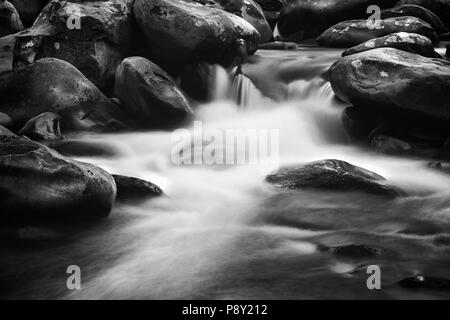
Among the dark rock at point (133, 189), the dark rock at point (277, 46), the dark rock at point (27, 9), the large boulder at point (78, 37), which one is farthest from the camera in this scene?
the dark rock at point (277, 46)

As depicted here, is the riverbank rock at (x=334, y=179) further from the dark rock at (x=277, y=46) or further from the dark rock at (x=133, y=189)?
the dark rock at (x=277, y=46)

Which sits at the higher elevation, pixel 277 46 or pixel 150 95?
pixel 277 46

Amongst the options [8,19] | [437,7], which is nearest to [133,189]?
[8,19]

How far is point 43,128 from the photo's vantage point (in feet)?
27.6

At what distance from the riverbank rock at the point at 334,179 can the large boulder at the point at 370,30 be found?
7002 millimetres

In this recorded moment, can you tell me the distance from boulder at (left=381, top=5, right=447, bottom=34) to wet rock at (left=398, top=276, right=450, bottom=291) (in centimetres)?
1196

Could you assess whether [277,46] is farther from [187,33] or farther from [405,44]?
[187,33]

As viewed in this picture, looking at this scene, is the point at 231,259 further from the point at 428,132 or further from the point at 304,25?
the point at 304,25

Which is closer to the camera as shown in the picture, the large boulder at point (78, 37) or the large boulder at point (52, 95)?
the large boulder at point (52, 95)

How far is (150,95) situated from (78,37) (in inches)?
90.1

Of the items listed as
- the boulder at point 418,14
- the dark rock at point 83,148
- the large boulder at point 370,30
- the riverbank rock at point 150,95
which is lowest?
the dark rock at point 83,148

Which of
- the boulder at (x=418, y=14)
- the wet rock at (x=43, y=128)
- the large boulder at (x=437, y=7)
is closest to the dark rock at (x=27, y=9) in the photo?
the wet rock at (x=43, y=128)

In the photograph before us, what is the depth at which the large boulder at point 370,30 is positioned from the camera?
41.5 feet

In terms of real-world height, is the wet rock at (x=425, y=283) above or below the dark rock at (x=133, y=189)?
below
